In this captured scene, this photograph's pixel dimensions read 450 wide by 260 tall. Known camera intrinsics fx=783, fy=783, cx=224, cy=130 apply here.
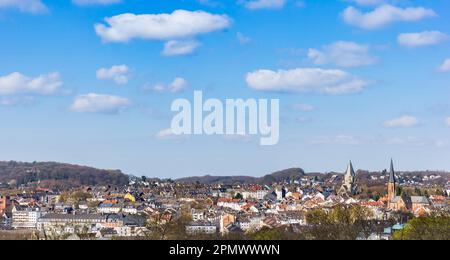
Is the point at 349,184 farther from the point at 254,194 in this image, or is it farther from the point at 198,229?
the point at 198,229

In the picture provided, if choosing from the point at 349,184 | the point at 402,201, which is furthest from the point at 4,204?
the point at 349,184

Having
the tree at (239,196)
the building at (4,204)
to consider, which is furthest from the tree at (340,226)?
the tree at (239,196)

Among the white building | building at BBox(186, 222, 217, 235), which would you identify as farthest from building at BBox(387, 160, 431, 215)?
building at BBox(186, 222, 217, 235)

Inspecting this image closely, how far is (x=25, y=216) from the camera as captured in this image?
39344 millimetres

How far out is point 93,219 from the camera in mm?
34250

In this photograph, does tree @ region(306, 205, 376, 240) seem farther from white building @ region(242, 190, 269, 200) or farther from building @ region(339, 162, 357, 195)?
white building @ region(242, 190, 269, 200)

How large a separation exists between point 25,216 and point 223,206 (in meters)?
11.2

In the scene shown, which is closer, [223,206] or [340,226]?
[340,226]

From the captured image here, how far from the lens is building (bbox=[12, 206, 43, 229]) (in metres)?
37.3

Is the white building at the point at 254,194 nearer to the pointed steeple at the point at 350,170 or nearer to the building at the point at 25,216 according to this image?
the pointed steeple at the point at 350,170

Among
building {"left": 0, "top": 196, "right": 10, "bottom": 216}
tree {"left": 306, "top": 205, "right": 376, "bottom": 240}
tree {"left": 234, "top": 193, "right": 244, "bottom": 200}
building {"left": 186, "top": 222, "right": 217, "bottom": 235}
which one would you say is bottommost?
building {"left": 186, "top": 222, "right": 217, "bottom": 235}

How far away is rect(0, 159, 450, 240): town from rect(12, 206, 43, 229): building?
0.05m
